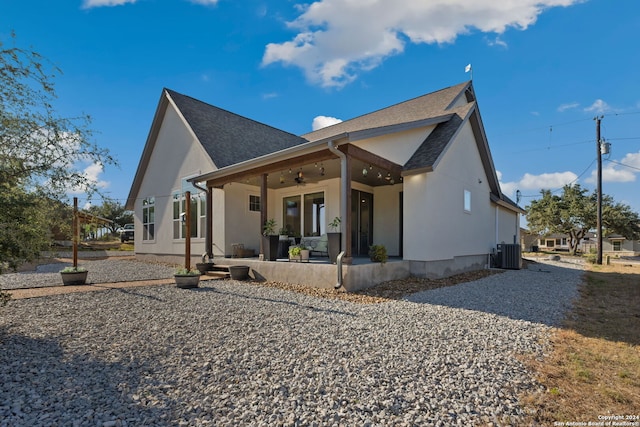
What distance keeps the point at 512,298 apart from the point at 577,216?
1265 inches

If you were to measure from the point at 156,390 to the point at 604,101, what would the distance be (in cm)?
2453

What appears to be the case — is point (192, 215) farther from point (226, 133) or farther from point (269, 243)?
point (269, 243)

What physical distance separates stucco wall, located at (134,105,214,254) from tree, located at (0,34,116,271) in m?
7.50

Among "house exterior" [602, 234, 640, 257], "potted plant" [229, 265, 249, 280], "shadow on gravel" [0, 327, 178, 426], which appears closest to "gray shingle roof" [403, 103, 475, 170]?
"potted plant" [229, 265, 249, 280]

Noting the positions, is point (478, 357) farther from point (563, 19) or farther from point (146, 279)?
point (563, 19)

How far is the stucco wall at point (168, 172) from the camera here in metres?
12.4

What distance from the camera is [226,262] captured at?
953cm

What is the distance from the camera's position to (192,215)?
1234 centimetres

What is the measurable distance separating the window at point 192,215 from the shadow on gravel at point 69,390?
854 centimetres

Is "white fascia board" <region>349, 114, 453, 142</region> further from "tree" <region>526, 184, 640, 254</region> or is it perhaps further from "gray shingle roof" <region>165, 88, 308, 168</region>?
"tree" <region>526, 184, 640, 254</region>

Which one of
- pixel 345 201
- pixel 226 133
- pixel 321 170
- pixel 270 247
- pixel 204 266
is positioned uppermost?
pixel 226 133

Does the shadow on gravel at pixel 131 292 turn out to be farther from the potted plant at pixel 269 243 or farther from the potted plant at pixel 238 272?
the potted plant at pixel 269 243

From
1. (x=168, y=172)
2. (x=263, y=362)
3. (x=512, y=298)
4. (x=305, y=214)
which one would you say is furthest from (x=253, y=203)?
(x=263, y=362)

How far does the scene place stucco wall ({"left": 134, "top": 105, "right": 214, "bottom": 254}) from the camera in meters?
12.4
